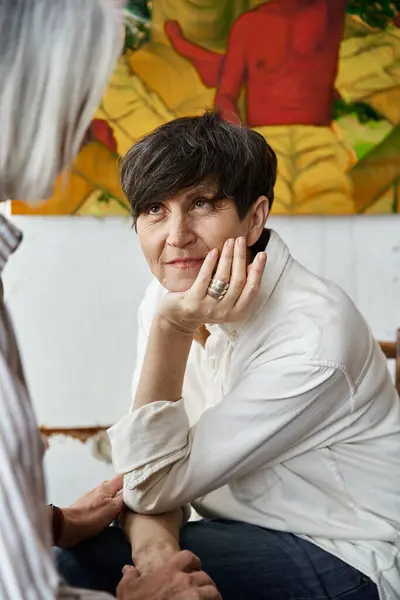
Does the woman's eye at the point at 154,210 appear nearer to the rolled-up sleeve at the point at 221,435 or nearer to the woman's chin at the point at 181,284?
the woman's chin at the point at 181,284

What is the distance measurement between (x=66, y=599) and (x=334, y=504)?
0.71m

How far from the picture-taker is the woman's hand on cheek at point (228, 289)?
4.36ft

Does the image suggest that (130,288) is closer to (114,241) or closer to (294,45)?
(114,241)

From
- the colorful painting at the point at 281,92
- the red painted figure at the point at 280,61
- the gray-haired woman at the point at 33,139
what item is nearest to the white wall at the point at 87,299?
the colorful painting at the point at 281,92

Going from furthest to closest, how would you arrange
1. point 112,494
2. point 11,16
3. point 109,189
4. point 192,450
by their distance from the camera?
point 109,189, point 112,494, point 192,450, point 11,16

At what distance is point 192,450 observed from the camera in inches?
52.4

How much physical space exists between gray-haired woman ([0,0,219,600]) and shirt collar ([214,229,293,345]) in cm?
65

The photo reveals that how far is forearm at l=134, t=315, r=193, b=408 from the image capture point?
1.37 m

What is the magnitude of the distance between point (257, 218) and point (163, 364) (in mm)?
327

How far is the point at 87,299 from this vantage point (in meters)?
2.55

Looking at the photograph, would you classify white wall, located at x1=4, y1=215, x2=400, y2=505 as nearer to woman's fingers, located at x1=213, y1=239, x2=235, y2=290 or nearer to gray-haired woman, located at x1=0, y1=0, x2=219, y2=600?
woman's fingers, located at x1=213, y1=239, x2=235, y2=290

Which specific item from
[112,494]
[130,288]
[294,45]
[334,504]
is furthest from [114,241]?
[334,504]

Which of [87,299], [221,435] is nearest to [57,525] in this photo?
[221,435]

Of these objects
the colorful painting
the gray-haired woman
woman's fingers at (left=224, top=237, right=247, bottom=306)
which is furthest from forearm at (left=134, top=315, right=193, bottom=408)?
the colorful painting
